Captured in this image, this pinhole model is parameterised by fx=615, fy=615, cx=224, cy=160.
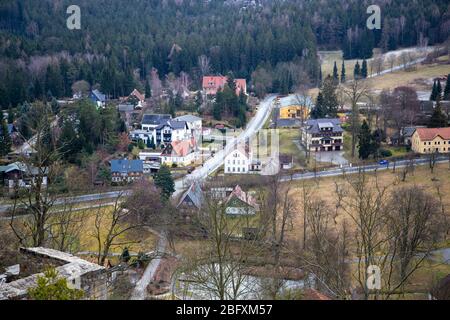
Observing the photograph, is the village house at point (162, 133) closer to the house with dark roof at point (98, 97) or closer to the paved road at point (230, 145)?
the paved road at point (230, 145)

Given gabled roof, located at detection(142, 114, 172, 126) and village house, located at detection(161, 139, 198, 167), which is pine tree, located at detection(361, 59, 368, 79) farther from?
village house, located at detection(161, 139, 198, 167)

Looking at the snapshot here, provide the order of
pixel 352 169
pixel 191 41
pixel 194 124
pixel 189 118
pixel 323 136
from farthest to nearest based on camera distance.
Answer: pixel 191 41 → pixel 189 118 → pixel 194 124 → pixel 323 136 → pixel 352 169

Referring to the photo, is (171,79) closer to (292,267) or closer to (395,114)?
(395,114)

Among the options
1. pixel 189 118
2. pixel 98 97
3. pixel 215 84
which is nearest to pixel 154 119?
pixel 189 118

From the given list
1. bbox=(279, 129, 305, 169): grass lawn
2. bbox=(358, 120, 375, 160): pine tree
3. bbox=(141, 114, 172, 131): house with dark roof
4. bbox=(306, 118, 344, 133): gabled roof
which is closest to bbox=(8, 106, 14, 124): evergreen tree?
bbox=(141, 114, 172, 131): house with dark roof

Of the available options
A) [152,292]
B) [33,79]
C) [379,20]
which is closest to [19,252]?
[152,292]

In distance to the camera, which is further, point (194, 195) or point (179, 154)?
point (179, 154)

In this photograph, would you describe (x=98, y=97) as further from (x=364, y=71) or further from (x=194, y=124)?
(x=364, y=71)
